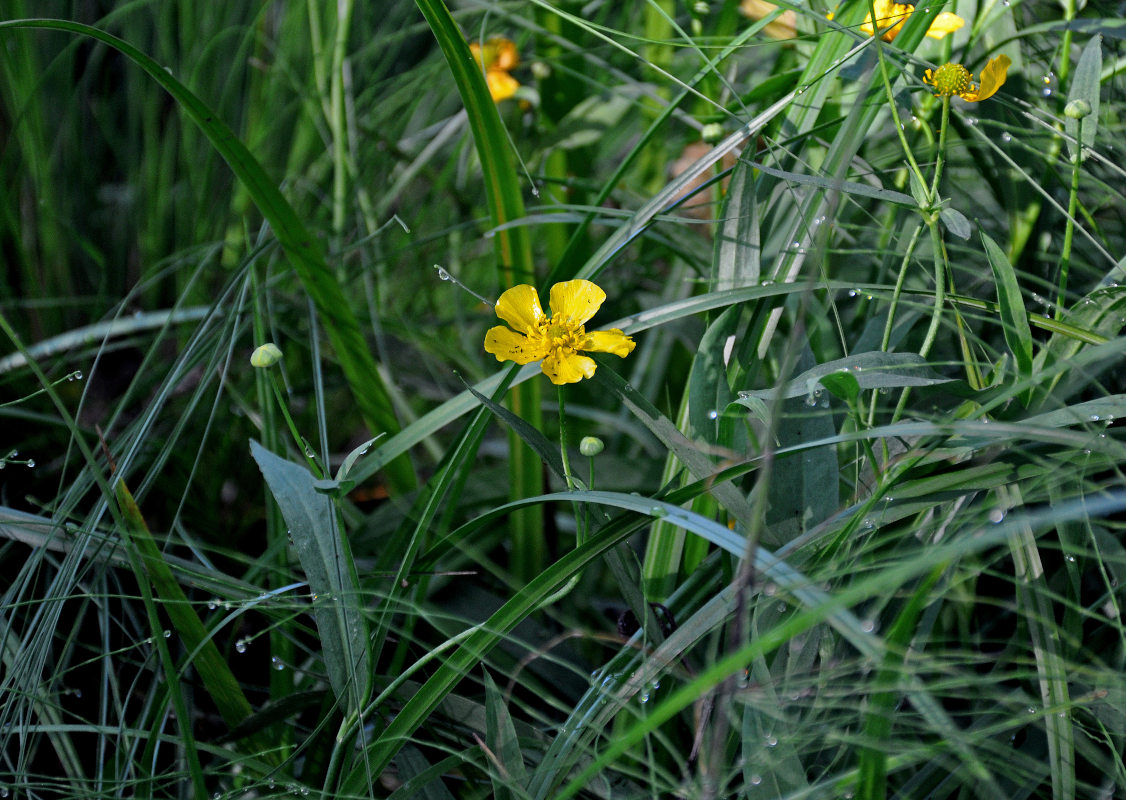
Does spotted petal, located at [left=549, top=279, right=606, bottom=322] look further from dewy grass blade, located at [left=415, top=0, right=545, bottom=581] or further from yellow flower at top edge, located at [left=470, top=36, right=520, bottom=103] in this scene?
yellow flower at top edge, located at [left=470, top=36, right=520, bottom=103]

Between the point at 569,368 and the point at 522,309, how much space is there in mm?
55

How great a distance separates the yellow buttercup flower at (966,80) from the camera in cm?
50

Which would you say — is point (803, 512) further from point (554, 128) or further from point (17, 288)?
point (17, 288)

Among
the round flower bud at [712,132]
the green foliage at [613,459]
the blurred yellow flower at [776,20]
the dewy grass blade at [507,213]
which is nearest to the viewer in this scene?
the green foliage at [613,459]

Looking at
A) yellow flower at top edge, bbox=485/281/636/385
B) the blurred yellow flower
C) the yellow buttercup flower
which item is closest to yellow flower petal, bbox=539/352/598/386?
yellow flower at top edge, bbox=485/281/636/385

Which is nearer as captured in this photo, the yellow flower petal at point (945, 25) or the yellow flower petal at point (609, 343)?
the yellow flower petal at point (609, 343)

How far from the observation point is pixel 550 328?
49 centimetres

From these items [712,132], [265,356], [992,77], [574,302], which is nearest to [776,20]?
[712,132]

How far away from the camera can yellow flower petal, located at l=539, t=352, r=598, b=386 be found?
1.49ft

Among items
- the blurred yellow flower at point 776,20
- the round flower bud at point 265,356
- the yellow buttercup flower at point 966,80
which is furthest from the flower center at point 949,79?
the round flower bud at point 265,356

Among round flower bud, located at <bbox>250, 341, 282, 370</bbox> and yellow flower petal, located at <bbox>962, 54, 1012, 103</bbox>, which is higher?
yellow flower petal, located at <bbox>962, 54, 1012, 103</bbox>

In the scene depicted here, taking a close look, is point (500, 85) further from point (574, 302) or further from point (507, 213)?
point (574, 302)

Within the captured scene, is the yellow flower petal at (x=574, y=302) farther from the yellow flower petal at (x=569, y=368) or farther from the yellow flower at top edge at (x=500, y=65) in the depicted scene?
the yellow flower at top edge at (x=500, y=65)

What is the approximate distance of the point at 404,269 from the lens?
1.08 meters
